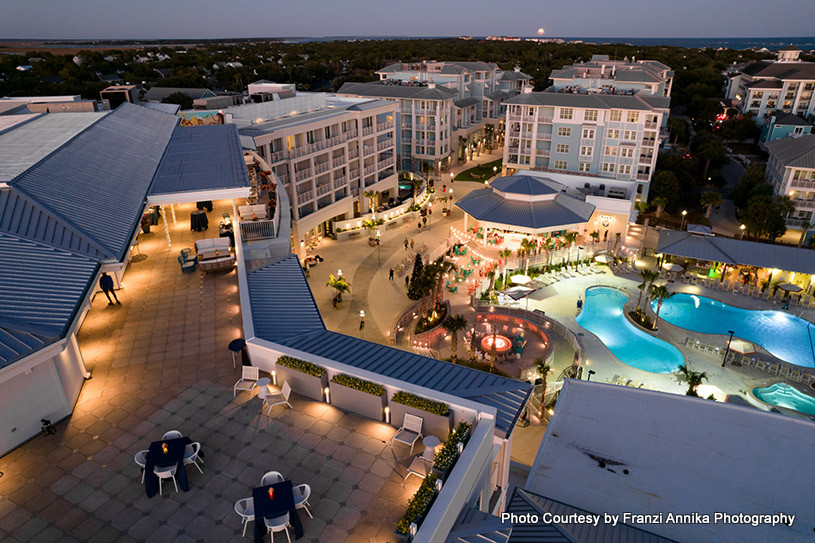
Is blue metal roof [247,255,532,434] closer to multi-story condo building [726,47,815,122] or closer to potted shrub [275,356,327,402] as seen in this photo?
potted shrub [275,356,327,402]

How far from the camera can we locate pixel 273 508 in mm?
8930

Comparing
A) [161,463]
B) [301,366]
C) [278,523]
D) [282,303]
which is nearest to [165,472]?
[161,463]

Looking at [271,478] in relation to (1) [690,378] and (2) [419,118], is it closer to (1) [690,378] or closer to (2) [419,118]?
(1) [690,378]

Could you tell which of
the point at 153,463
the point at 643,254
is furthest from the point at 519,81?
the point at 153,463

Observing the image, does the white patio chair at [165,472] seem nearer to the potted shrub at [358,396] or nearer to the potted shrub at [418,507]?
the potted shrub at [358,396]

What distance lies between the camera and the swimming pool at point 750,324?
28763mm

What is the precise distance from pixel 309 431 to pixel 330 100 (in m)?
47.9

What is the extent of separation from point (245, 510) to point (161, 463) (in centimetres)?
230

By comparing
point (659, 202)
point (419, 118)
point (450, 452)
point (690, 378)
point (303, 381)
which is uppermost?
point (419, 118)

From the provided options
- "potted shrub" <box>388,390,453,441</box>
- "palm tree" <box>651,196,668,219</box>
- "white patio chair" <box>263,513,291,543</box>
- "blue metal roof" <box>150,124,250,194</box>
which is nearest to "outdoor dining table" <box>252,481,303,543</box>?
"white patio chair" <box>263,513,291,543</box>

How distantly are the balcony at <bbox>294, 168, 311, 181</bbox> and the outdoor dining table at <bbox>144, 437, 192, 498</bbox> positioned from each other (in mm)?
32889

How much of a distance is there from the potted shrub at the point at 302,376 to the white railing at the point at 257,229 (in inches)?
489

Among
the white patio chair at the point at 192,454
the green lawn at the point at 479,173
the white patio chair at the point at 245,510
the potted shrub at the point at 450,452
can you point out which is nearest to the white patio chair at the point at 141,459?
the white patio chair at the point at 192,454

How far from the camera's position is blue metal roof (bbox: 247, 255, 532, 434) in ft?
40.5
